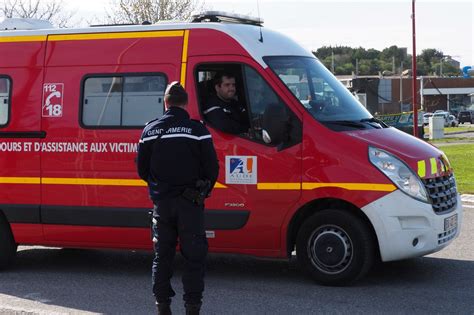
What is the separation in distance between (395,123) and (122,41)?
3213cm

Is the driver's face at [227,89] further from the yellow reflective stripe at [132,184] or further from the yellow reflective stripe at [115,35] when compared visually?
the yellow reflective stripe at [132,184]

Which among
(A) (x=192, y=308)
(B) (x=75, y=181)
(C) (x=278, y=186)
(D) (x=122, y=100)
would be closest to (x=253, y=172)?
(C) (x=278, y=186)

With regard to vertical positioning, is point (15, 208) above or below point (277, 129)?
below

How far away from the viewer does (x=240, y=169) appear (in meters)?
7.17

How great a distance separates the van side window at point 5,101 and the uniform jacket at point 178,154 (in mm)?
2952

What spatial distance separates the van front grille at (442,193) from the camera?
22.7 feet

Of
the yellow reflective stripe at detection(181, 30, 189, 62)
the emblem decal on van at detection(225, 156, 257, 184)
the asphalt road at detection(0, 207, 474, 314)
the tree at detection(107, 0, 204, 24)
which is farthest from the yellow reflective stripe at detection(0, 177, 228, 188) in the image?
the tree at detection(107, 0, 204, 24)

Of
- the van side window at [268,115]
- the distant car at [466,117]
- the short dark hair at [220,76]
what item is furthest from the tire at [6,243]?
the distant car at [466,117]

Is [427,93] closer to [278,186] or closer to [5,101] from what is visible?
[5,101]

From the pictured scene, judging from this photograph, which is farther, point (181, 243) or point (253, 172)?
point (253, 172)

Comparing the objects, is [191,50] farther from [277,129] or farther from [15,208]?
[15,208]

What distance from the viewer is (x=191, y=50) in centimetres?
743

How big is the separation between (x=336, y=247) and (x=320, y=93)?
1.47 metres

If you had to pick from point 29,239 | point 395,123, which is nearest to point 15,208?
Answer: point 29,239
